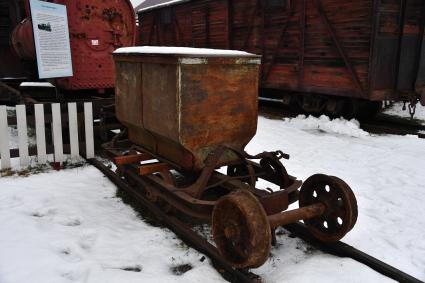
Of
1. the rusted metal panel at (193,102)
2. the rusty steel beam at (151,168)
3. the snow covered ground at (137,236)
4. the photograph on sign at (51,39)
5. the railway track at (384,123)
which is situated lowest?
the snow covered ground at (137,236)

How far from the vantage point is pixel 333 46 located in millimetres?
10438

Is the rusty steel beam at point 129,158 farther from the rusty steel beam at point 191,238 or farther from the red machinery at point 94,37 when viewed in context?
the red machinery at point 94,37

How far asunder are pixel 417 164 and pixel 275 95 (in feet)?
26.0

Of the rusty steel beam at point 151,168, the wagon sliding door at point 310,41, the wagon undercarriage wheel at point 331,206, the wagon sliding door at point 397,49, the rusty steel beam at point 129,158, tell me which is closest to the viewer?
the wagon undercarriage wheel at point 331,206

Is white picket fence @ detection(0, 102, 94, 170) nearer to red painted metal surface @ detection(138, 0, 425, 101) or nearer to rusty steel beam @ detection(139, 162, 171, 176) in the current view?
rusty steel beam @ detection(139, 162, 171, 176)

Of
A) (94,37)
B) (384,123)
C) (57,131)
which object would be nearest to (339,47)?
(384,123)

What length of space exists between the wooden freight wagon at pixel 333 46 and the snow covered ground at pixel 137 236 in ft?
12.5

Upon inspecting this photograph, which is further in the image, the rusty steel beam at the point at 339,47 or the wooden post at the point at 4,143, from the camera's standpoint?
the rusty steel beam at the point at 339,47

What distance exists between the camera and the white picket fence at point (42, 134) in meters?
6.00

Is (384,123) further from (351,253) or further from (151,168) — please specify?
(151,168)

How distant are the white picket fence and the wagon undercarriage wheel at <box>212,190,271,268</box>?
13.2 ft

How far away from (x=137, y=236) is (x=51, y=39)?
4.08 meters

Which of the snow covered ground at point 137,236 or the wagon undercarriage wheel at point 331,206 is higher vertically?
the wagon undercarriage wheel at point 331,206

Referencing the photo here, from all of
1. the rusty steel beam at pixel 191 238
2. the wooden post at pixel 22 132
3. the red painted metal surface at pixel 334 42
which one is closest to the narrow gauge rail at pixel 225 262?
the rusty steel beam at pixel 191 238
